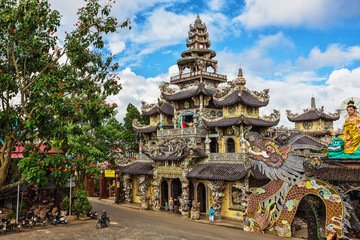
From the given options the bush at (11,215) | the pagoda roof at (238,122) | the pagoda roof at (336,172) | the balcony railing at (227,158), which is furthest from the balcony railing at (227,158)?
the bush at (11,215)

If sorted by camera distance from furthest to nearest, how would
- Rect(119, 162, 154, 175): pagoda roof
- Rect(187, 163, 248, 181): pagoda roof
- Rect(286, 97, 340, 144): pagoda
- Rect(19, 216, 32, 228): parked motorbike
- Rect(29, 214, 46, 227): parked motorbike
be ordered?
Rect(286, 97, 340, 144): pagoda < Rect(119, 162, 154, 175): pagoda roof < Rect(187, 163, 248, 181): pagoda roof < Rect(29, 214, 46, 227): parked motorbike < Rect(19, 216, 32, 228): parked motorbike

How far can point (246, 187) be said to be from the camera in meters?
20.9

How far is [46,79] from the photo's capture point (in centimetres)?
1416

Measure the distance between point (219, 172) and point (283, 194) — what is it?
5748 mm

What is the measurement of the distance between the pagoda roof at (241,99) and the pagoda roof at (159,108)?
753 centimetres

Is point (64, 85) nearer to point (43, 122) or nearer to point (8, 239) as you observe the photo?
point (43, 122)

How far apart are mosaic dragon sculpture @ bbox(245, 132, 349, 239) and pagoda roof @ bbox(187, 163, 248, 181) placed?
7.98 ft

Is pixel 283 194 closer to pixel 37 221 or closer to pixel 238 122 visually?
A: pixel 238 122

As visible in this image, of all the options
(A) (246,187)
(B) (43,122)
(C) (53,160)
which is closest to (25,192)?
(C) (53,160)

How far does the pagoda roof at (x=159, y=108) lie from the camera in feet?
105

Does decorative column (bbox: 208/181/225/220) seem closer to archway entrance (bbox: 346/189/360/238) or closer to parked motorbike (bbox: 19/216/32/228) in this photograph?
archway entrance (bbox: 346/189/360/238)

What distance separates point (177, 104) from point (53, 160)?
58.0 feet

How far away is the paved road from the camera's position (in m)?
17.8

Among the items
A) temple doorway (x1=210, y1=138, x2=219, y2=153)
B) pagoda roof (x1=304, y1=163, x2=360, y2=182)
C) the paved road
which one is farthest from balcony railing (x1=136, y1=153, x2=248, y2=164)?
pagoda roof (x1=304, y1=163, x2=360, y2=182)
